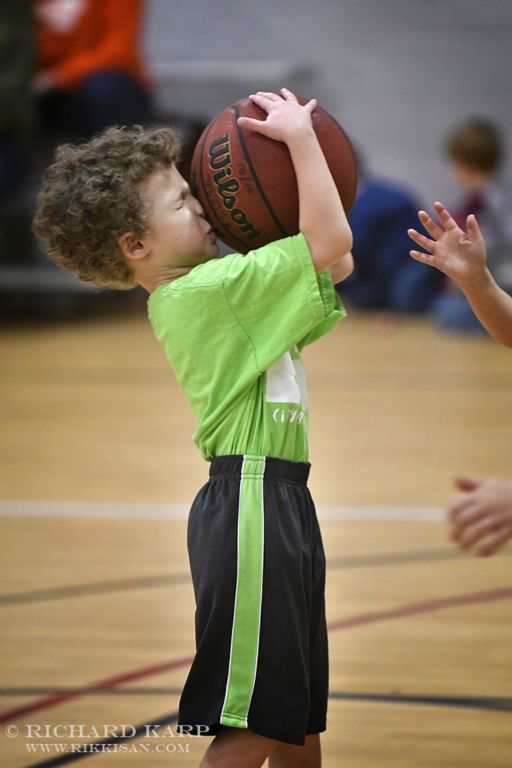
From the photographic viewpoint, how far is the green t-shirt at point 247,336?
1.87 metres

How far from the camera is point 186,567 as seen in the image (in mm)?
3367

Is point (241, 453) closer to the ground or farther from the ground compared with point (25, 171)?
farther from the ground

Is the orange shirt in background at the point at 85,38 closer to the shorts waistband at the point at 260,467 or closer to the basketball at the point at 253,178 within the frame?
the basketball at the point at 253,178

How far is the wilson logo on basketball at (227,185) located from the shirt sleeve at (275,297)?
13cm

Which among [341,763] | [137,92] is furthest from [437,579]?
[137,92]

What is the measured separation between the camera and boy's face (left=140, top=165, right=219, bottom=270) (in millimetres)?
1956

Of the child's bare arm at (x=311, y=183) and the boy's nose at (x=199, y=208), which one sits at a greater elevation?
the child's bare arm at (x=311, y=183)

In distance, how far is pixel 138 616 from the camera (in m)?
3.00

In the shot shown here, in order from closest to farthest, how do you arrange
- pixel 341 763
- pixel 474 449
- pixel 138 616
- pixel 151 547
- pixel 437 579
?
pixel 341 763
pixel 138 616
pixel 437 579
pixel 151 547
pixel 474 449

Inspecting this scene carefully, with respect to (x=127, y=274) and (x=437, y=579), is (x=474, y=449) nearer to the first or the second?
(x=437, y=579)

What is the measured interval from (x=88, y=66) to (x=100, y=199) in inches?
236

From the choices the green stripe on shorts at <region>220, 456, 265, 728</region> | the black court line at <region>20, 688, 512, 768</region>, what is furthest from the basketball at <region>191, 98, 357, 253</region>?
the black court line at <region>20, 688, 512, 768</region>

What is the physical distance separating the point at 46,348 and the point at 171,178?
198 inches

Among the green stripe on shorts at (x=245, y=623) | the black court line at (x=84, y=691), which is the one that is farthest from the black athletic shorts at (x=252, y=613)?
the black court line at (x=84, y=691)
